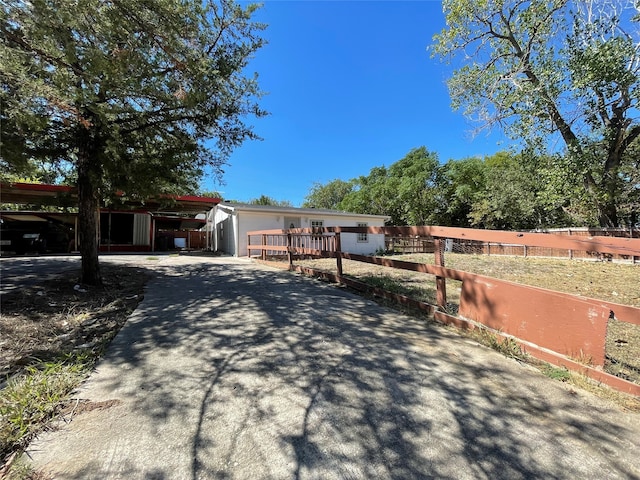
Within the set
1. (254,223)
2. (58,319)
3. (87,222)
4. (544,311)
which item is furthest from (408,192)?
(58,319)

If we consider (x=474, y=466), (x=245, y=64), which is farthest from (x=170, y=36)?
(x=474, y=466)

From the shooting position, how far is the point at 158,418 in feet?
6.91

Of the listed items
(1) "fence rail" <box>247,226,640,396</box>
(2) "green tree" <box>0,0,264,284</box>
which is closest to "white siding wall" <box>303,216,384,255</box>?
(2) "green tree" <box>0,0,264,284</box>

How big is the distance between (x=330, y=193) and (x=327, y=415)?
42.7 m

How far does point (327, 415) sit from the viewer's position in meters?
2.15

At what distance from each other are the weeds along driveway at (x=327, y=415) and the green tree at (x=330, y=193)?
1567 inches

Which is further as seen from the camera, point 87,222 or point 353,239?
point 353,239

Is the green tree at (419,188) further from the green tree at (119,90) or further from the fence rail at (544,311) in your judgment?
the fence rail at (544,311)

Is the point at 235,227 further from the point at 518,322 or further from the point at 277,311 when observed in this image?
the point at 518,322

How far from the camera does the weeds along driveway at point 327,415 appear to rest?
173cm

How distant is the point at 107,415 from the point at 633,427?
3.47 metres

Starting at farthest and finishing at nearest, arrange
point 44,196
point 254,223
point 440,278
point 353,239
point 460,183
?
point 460,183
point 353,239
point 254,223
point 44,196
point 440,278

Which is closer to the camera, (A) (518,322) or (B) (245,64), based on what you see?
(A) (518,322)

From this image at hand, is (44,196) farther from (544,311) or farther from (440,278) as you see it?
(544,311)
